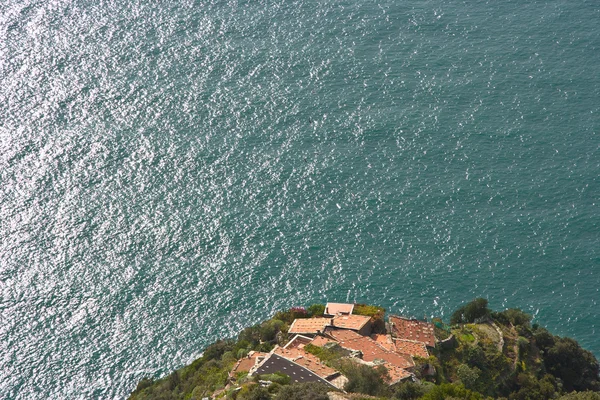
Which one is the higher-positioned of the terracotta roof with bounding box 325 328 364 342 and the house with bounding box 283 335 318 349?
the house with bounding box 283 335 318 349

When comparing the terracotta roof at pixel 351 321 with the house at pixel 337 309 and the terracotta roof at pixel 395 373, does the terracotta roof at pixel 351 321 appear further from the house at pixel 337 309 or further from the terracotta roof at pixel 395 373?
the terracotta roof at pixel 395 373

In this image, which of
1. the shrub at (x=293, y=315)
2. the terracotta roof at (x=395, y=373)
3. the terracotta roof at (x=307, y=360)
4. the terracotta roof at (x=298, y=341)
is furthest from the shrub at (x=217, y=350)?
the terracotta roof at (x=395, y=373)

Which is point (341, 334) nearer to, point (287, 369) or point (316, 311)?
point (316, 311)

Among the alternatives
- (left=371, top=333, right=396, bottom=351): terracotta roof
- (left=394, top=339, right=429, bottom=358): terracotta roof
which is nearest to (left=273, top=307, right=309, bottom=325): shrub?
(left=371, top=333, right=396, bottom=351): terracotta roof

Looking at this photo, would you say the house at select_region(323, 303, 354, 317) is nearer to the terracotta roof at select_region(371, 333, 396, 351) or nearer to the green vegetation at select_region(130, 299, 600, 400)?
the green vegetation at select_region(130, 299, 600, 400)

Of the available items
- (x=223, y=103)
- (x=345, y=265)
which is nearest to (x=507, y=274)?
(x=345, y=265)
